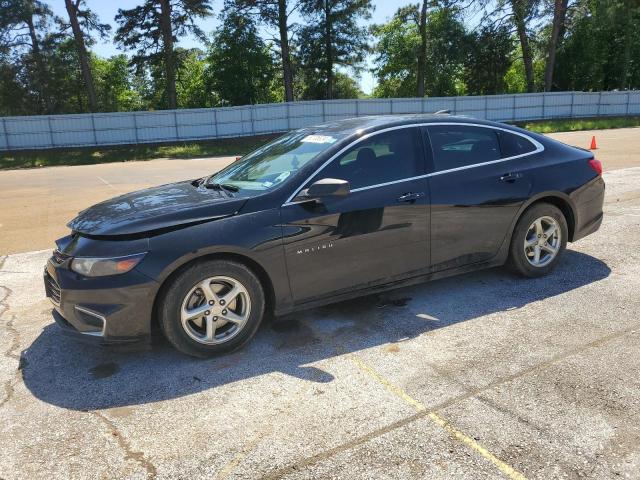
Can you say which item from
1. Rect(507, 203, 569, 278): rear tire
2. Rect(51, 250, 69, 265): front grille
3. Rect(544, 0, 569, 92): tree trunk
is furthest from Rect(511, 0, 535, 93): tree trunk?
Rect(51, 250, 69, 265): front grille

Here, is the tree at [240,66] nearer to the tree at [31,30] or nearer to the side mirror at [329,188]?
the tree at [31,30]

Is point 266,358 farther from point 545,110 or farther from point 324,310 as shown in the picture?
point 545,110

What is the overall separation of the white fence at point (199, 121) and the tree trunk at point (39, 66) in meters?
17.0

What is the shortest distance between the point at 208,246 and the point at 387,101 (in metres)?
29.7

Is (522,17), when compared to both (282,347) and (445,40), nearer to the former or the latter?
(445,40)

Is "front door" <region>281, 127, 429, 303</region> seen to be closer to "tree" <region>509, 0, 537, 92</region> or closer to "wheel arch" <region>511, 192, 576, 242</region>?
"wheel arch" <region>511, 192, 576, 242</region>

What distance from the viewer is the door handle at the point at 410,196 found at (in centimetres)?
426

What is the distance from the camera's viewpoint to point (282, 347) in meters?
3.93

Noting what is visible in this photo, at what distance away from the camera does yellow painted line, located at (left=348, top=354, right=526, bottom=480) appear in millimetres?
2535

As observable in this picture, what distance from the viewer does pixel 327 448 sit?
9.00 feet

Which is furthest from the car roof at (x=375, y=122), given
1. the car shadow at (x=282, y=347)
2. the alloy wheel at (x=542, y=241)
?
the car shadow at (x=282, y=347)

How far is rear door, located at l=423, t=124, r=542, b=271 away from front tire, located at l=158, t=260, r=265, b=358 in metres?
1.67

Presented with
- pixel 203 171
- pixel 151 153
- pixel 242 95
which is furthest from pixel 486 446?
pixel 242 95

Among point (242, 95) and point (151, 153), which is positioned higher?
point (242, 95)
